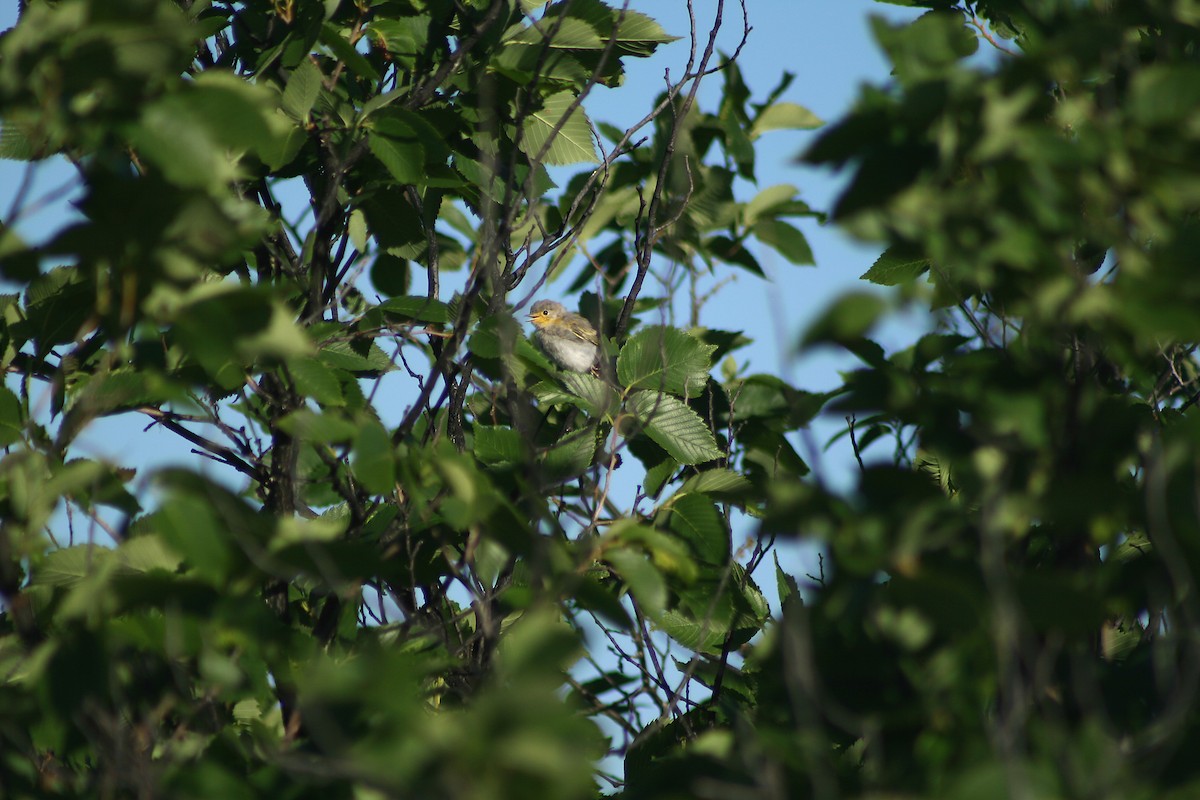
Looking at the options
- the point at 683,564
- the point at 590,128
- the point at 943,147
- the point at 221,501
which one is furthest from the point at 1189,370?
the point at 221,501

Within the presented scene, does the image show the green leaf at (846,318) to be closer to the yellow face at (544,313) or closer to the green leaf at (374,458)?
the green leaf at (374,458)

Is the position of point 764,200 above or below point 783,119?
below

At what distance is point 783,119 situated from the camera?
17.3ft

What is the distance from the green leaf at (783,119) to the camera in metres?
5.25

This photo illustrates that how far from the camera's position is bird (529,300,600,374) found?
1172 cm

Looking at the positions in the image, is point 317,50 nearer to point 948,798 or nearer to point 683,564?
point 683,564

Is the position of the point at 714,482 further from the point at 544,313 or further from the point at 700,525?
the point at 544,313

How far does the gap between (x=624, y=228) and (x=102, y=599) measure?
3779mm

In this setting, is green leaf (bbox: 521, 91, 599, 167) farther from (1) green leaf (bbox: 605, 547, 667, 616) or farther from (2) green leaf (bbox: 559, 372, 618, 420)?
(1) green leaf (bbox: 605, 547, 667, 616)

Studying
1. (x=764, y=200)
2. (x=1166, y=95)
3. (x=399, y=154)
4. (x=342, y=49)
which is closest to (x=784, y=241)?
(x=764, y=200)

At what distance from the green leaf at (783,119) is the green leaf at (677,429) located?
192 centimetres

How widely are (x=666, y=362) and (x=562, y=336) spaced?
27.4 feet

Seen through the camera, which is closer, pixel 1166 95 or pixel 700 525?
pixel 1166 95

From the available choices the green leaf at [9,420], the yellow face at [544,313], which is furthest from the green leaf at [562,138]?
the yellow face at [544,313]
